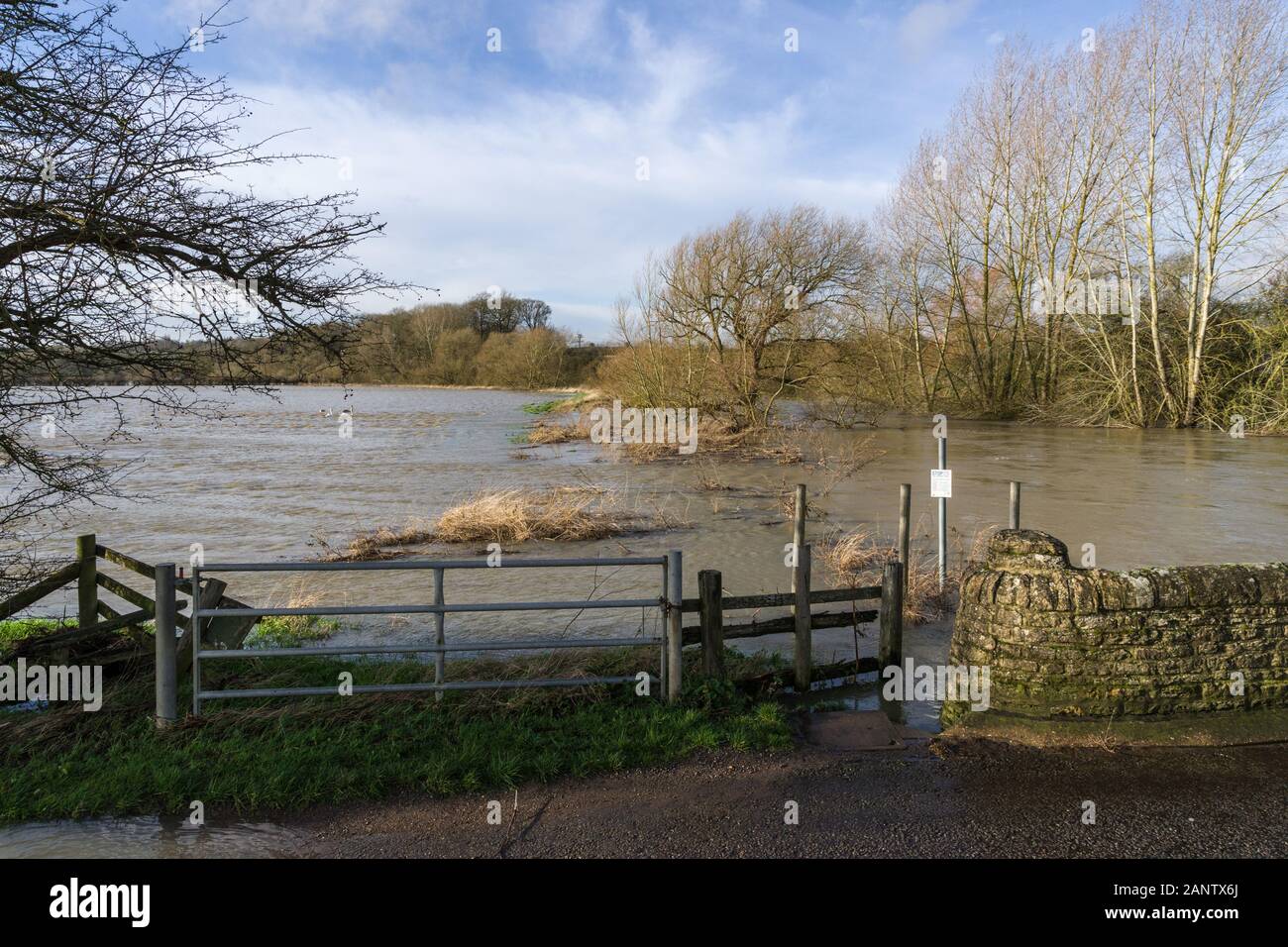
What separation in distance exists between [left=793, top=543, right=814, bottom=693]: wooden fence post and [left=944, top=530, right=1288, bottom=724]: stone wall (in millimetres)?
1455

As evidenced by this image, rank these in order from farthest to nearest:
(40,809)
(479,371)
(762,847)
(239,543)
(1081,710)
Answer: (479,371)
(239,543)
(1081,710)
(40,809)
(762,847)

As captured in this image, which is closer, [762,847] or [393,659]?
[762,847]

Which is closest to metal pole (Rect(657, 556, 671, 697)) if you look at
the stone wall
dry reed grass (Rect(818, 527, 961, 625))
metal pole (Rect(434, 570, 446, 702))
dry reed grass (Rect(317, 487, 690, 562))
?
metal pole (Rect(434, 570, 446, 702))

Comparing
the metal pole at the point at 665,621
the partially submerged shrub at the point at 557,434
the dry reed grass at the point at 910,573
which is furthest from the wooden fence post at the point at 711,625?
the partially submerged shrub at the point at 557,434

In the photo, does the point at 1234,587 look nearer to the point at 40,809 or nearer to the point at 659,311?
the point at 40,809

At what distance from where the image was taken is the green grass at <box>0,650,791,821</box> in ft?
16.3

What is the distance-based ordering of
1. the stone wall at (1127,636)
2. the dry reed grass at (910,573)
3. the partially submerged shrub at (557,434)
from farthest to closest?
the partially submerged shrub at (557,434) < the dry reed grass at (910,573) < the stone wall at (1127,636)

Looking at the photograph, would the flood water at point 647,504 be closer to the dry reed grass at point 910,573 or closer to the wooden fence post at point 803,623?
the dry reed grass at point 910,573

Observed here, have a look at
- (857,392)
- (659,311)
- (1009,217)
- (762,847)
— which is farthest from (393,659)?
(1009,217)

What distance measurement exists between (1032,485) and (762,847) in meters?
20.4

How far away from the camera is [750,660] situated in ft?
27.1

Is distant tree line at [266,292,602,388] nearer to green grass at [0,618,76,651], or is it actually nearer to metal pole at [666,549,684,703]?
green grass at [0,618,76,651]

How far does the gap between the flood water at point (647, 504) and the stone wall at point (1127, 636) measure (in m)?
3.23

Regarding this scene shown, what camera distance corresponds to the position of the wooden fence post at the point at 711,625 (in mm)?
6660
